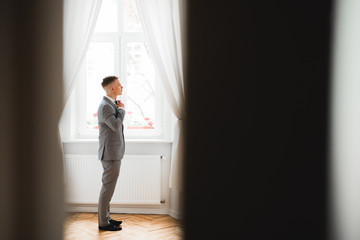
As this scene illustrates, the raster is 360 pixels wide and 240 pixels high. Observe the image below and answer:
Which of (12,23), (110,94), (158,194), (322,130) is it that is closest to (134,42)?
(110,94)

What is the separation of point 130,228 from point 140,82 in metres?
1.49

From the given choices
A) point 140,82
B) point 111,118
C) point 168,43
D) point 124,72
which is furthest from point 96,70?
point 168,43

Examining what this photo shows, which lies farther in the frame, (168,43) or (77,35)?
(168,43)

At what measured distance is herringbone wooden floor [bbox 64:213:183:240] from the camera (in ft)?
7.50

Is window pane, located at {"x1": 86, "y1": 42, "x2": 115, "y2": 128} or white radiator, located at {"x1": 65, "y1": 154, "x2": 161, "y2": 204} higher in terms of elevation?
window pane, located at {"x1": 86, "y1": 42, "x2": 115, "y2": 128}

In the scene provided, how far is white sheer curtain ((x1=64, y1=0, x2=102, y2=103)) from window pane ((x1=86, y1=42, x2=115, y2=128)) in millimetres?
1029

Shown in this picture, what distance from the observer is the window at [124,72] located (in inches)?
118

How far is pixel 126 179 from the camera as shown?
9.29 ft

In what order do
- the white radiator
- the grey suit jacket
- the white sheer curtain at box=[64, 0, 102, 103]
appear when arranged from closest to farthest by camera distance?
1. the white sheer curtain at box=[64, 0, 102, 103]
2. the grey suit jacket
3. the white radiator

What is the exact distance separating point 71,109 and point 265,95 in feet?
8.51

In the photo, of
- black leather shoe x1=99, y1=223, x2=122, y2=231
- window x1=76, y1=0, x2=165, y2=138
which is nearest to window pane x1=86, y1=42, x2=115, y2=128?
window x1=76, y1=0, x2=165, y2=138

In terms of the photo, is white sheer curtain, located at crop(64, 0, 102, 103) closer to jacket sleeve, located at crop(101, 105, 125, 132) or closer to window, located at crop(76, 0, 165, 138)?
jacket sleeve, located at crop(101, 105, 125, 132)

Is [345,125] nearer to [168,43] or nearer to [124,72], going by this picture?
[168,43]

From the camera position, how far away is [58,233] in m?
1.01
